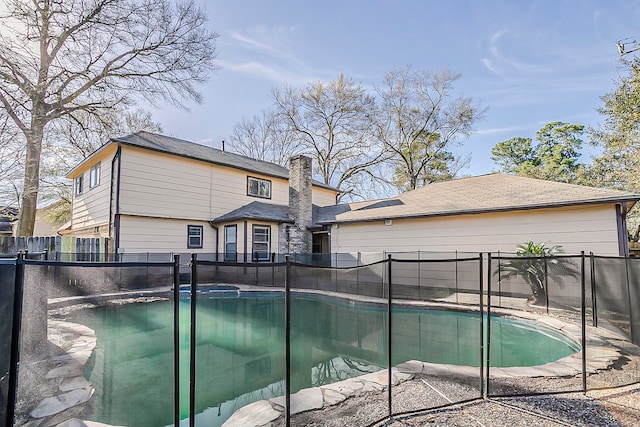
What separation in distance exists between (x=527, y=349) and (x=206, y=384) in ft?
17.1

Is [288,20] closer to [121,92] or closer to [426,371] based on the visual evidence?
[121,92]

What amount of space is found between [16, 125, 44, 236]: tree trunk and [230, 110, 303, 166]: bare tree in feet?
50.2

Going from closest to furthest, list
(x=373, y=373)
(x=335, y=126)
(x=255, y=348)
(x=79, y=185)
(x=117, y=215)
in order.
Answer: (x=373, y=373)
(x=255, y=348)
(x=117, y=215)
(x=79, y=185)
(x=335, y=126)

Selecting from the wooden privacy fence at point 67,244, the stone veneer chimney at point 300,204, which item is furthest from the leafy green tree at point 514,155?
the wooden privacy fence at point 67,244

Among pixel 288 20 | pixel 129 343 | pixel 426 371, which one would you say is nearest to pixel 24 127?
pixel 288 20

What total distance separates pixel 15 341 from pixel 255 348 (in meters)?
3.95

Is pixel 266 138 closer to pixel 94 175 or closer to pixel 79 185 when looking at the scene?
pixel 79 185

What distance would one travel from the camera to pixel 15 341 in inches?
71.8

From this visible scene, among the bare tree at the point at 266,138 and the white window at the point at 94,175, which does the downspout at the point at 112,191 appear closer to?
the white window at the point at 94,175

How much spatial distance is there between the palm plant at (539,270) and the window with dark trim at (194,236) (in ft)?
34.9

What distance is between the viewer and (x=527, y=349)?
18.7 ft

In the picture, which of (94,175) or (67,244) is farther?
(94,175)

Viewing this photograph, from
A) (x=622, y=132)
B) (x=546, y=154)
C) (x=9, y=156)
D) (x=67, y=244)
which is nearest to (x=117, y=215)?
(x=67, y=244)

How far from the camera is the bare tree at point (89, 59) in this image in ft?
33.7
